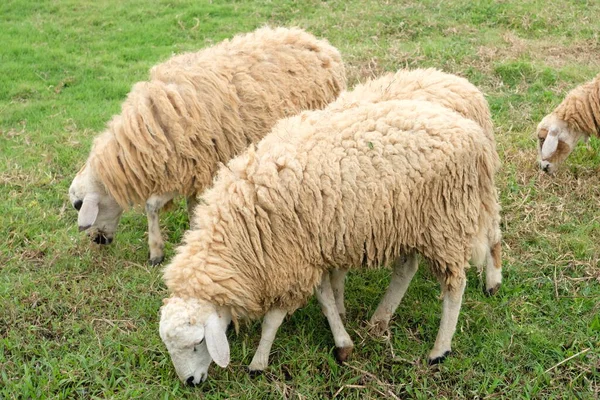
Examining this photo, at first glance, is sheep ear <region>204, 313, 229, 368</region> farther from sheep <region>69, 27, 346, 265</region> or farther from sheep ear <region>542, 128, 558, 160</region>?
sheep ear <region>542, 128, 558, 160</region>

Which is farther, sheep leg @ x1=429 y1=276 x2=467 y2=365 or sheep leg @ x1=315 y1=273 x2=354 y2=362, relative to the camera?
sheep leg @ x1=315 y1=273 x2=354 y2=362

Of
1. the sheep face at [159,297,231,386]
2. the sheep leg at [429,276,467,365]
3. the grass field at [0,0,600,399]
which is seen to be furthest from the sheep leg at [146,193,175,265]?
the sheep leg at [429,276,467,365]

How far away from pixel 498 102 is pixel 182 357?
4717 mm

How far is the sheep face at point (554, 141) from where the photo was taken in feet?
17.9

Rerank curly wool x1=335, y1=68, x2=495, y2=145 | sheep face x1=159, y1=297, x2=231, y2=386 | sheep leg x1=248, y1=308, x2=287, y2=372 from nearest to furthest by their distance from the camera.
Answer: sheep face x1=159, y1=297, x2=231, y2=386 → sheep leg x1=248, y1=308, x2=287, y2=372 → curly wool x1=335, y1=68, x2=495, y2=145

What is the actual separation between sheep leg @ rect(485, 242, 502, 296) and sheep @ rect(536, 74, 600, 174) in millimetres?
1721

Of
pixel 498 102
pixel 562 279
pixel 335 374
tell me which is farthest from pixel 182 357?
pixel 498 102

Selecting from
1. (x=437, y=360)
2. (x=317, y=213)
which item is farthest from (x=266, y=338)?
(x=437, y=360)

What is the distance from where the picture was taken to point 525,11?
8.88m

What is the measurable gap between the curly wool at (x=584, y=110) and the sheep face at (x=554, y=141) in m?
0.06

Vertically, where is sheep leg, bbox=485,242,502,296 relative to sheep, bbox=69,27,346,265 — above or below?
below

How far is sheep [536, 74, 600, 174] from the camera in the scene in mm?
5457

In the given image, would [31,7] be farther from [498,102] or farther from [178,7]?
[498,102]

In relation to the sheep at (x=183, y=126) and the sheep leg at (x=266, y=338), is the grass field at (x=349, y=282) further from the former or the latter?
the sheep at (x=183, y=126)
